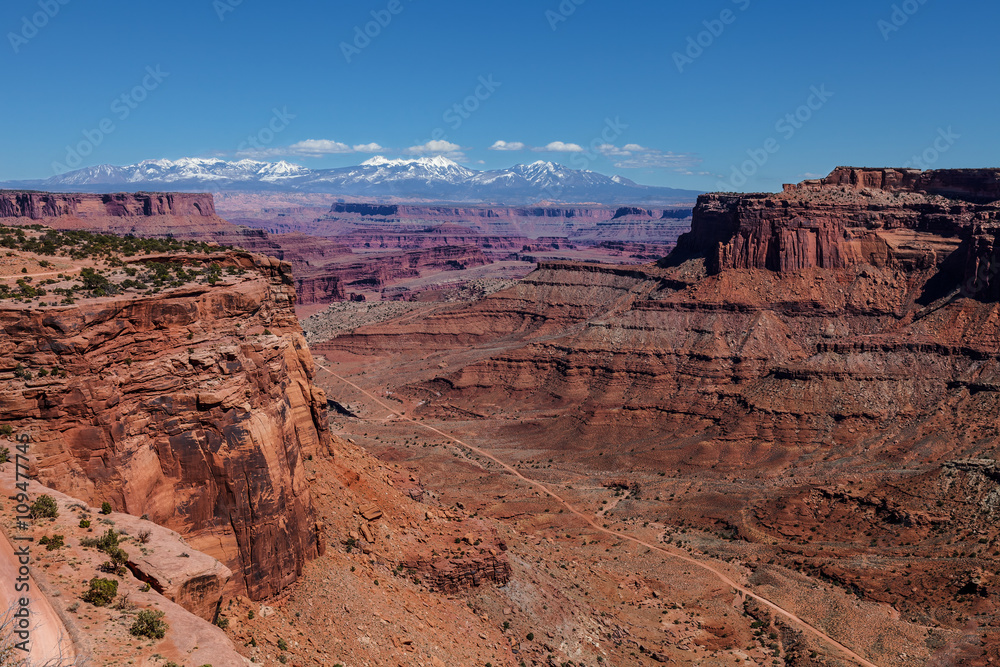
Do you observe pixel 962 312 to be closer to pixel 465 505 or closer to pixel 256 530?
pixel 465 505

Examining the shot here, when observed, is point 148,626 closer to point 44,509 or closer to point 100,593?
point 100,593

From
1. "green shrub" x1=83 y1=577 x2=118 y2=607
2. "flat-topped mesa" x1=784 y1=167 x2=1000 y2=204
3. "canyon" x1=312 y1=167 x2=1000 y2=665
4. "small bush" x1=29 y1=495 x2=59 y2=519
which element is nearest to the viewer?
"green shrub" x1=83 y1=577 x2=118 y2=607

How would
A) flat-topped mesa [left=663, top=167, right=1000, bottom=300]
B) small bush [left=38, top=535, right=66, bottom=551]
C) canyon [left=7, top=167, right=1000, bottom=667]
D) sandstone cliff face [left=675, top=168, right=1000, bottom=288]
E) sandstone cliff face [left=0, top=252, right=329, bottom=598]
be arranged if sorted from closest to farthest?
small bush [left=38, top=535, right=66, bottom=551] → sandstone cliff face [left=0, top=252, right=329, bottom=598] → canyon [left=7, top=167, right=1000, bottom=667] → flat-topped mesa [left=663, top=167, right=1000, bottom=300] → sandstone cliff face [left=675, top=168, right=1000, bottom=288]

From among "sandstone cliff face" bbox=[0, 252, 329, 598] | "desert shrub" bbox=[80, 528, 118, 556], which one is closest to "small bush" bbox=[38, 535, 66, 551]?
"desert shrub" bbox=[80, 528, 118, 556]

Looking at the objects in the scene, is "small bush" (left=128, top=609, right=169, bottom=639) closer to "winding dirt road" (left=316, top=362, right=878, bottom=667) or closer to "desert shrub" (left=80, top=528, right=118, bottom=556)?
"desert shrub" (left=80, top=528, right=118, bottom=556)

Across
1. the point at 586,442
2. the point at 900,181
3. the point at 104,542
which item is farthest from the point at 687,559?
the point at 900,181

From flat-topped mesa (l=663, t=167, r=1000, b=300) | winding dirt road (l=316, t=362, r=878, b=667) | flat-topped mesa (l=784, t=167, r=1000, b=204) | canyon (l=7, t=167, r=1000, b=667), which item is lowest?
winding dirt road (l=316, t=362, r=878, b=667)

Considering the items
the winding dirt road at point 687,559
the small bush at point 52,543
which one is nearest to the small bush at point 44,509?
the small bush at point 52,543
